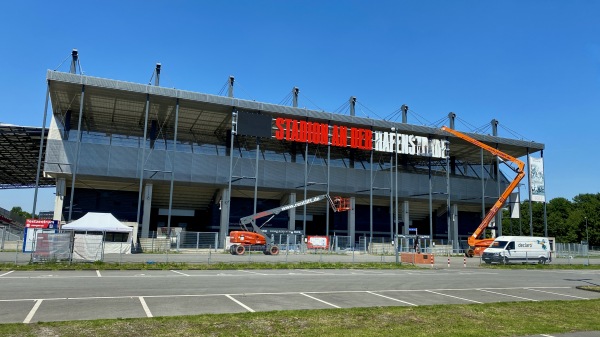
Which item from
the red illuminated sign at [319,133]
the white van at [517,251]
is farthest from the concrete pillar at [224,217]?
the white van at [517,251]

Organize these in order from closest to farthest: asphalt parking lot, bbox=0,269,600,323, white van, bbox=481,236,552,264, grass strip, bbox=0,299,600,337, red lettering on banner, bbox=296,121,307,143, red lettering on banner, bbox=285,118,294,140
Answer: grass strip, bbox=0,299,600,337 → asphalt parking lot, bbox=0,269,600,323 → white van, bbox=481,236,552,264 → red lettering on banner, bbox=285,118,294,140 → red lettering on banner, bbox=296,121,307,143

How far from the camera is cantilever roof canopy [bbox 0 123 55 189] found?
48125 mm

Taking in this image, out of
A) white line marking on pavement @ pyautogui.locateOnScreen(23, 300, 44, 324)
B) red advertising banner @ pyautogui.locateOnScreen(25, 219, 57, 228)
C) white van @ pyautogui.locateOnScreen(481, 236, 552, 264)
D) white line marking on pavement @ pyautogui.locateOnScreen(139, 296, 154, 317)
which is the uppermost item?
red advertising banner @ pyautogui.locateOnScreen(25, 219, 57, 228)

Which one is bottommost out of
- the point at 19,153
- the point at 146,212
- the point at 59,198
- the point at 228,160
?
the point at 146,212

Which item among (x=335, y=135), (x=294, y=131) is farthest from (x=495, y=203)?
(x=294, y=131)

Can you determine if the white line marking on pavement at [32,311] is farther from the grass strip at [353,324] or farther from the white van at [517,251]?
the white van at [517,251]

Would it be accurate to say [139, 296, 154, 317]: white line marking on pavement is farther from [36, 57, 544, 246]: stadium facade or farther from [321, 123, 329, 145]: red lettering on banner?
[321, 123, 329, 145]: red lettering on banner

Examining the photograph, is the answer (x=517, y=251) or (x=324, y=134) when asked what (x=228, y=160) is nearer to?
(x=324, y=134)

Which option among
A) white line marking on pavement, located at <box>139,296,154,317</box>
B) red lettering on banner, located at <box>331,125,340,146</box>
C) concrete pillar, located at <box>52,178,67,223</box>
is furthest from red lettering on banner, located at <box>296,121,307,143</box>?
white line marking on pavement, located at <box>139,296,154,317</box>

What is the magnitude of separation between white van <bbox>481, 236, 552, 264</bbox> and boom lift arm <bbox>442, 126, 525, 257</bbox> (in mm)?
7756

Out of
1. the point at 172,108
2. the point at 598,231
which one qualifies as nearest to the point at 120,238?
the point at 172,108

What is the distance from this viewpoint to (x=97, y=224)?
37750 mm

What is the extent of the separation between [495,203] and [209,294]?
50606 mm

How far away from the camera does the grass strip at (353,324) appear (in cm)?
895
